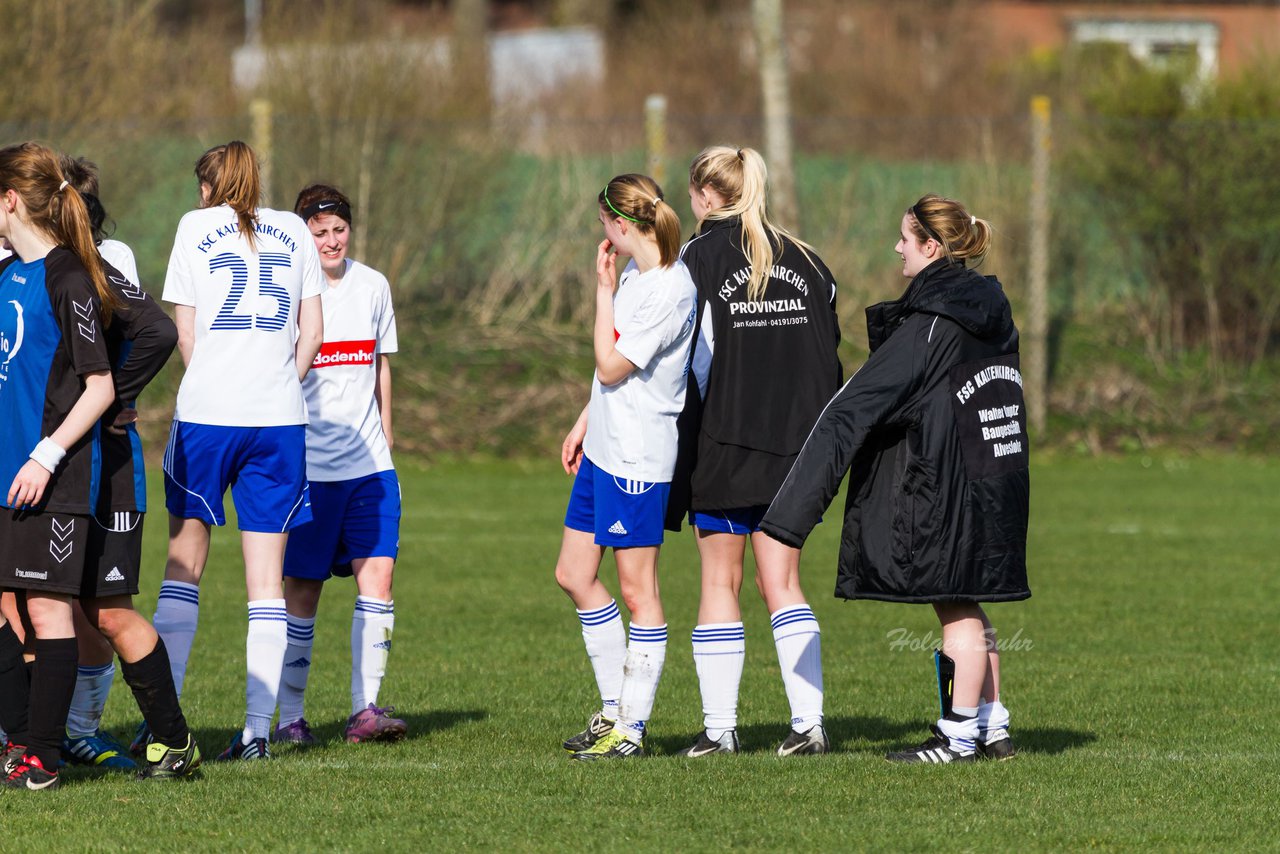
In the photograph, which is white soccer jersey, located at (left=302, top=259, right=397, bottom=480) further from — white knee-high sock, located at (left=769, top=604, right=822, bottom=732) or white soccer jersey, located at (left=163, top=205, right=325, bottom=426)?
white knee-high sock, located at (left=769, top=604, right=822, bottom=732)

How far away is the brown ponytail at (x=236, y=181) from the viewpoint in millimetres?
5598

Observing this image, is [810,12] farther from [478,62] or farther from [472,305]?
[472,305]

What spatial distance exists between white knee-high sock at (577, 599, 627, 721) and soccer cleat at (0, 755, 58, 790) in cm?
185

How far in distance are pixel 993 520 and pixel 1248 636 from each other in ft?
11.6

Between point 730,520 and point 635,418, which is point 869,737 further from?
point 635,418

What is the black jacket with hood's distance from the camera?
552 cm

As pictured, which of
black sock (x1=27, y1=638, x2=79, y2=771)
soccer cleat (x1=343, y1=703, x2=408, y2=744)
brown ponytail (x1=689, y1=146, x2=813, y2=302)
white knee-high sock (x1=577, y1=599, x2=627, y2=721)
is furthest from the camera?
soccer cleat (x1=343, y1=703, x2=408, y2=744)

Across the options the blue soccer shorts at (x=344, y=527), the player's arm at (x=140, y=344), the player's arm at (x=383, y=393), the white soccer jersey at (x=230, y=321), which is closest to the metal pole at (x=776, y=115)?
the player's arm at (x=383, y=393)

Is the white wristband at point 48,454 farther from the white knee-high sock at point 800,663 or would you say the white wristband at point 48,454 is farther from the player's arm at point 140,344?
the white knee-high sock at point 800,663

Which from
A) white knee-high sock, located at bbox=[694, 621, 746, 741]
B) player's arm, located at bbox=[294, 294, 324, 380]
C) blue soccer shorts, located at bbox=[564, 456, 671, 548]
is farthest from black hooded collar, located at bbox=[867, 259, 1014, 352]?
player's arm, located at bbox=[294, 294, 324, 380]

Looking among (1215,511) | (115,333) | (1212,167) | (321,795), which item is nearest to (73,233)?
(115,333)

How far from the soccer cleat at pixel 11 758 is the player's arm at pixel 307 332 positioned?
1.47 m

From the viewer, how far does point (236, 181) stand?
560 cm

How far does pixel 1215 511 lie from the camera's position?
13.2 m
